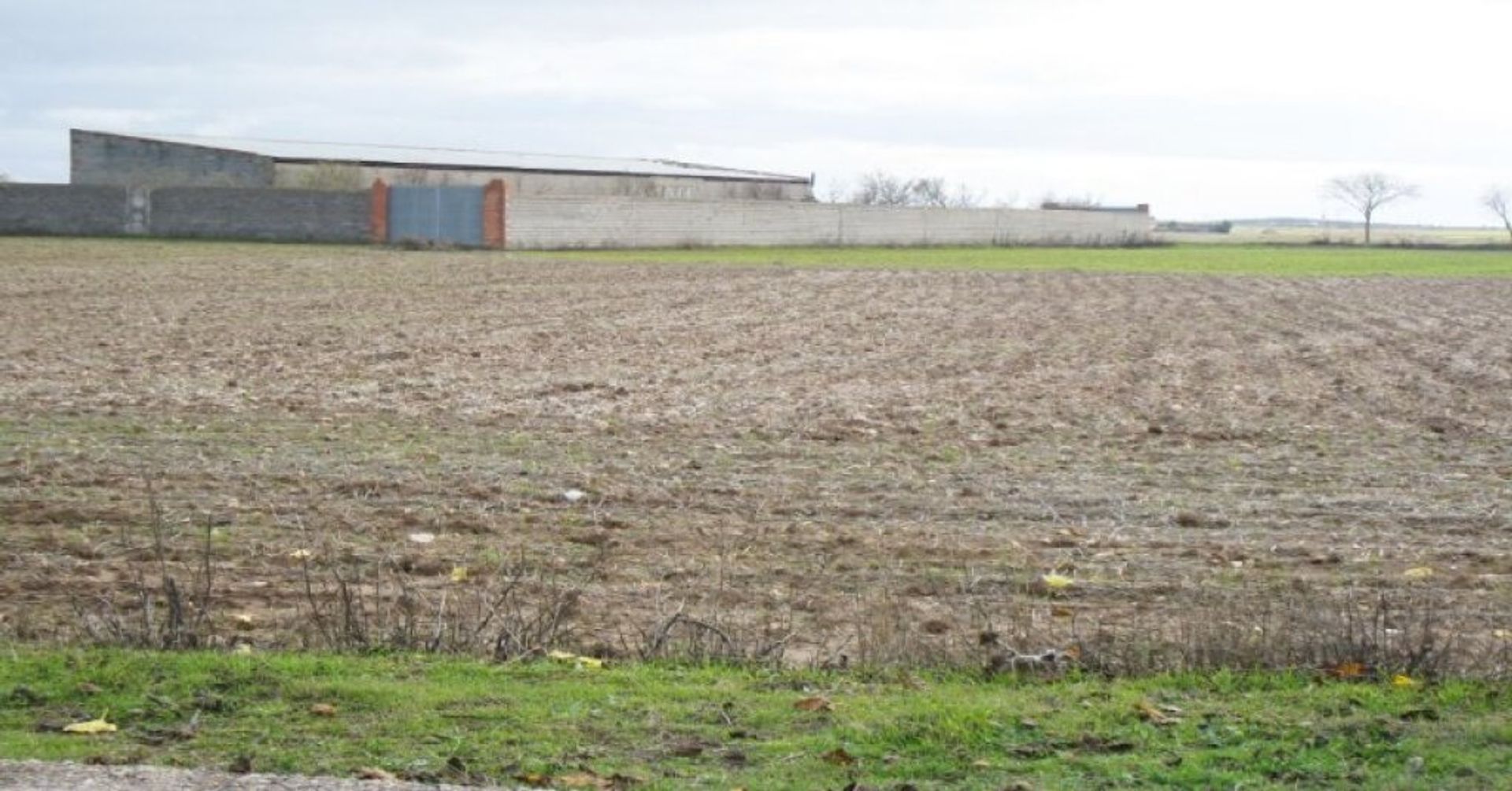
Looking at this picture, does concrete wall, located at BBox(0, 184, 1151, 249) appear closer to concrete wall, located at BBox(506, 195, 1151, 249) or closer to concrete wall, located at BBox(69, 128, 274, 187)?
concrete wall, located at BBox(506, 195, 1151, 249)

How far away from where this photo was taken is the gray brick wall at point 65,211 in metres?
66.4

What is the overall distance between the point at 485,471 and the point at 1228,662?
786cm

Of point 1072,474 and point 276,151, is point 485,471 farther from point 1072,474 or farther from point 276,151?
point 276,151

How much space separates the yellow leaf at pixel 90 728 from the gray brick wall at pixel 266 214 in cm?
5917

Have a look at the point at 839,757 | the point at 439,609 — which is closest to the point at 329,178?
the point at 439,609

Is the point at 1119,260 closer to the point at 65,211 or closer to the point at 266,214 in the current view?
the point at 266,214

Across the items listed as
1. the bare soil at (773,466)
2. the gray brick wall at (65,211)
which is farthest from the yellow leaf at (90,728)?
the gray brick wall at (65,211)

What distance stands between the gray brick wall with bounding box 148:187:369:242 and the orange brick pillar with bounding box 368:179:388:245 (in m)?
0.23

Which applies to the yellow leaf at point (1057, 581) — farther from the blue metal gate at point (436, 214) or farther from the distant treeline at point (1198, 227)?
the distant treeline at point (1198, 227)

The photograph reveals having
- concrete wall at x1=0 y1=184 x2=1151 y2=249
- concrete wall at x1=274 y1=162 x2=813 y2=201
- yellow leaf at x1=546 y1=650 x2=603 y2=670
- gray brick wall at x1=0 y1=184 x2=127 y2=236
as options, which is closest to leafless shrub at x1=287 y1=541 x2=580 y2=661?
yellow leaf at x1=546 y1=650 x2=603 y2=670

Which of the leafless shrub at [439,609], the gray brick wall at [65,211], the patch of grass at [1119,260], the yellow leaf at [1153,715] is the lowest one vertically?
the leafless shrub at [439,609]

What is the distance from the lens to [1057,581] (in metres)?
11.4

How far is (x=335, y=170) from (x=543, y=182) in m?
11.5

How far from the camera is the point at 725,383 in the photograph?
73.8 feet
